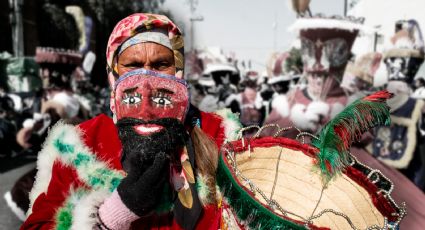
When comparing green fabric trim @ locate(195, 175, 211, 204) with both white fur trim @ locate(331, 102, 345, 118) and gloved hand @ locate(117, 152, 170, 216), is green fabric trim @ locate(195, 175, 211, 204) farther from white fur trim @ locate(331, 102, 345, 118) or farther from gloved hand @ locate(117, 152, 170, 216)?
white fur trim @ locate(331, 102, 345, 118)

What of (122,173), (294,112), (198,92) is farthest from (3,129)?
(122,173)

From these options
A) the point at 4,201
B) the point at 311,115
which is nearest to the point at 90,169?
the point at 311,115

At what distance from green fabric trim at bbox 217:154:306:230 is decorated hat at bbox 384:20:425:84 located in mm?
4196

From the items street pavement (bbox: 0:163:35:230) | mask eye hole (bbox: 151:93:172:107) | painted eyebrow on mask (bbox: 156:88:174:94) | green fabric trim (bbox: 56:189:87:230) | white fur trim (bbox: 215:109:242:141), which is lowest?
street pavement (bbox: 0:163:35:230)

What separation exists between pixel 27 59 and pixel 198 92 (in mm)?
7730

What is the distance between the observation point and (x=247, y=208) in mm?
1282

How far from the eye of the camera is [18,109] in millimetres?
10383

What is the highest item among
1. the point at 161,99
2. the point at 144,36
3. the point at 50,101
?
the point at 144,36

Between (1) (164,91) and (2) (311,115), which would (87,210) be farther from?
(2) (311,115)

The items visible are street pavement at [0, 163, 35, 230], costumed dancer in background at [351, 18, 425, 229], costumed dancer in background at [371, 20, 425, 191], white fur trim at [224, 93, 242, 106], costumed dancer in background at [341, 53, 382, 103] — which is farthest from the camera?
white fur trim at [224, 93, 242, 106]

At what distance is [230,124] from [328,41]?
2973 mm

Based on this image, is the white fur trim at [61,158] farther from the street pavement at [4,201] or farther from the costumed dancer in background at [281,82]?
the street pavement at [4,201]

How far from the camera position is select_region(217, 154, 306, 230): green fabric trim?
1.21 metres

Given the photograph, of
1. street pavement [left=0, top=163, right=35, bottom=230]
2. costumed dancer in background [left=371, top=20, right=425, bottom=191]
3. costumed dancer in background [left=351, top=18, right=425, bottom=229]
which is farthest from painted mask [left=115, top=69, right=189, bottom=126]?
street pavement [left=0, top=163, right=35, bottom=230]
